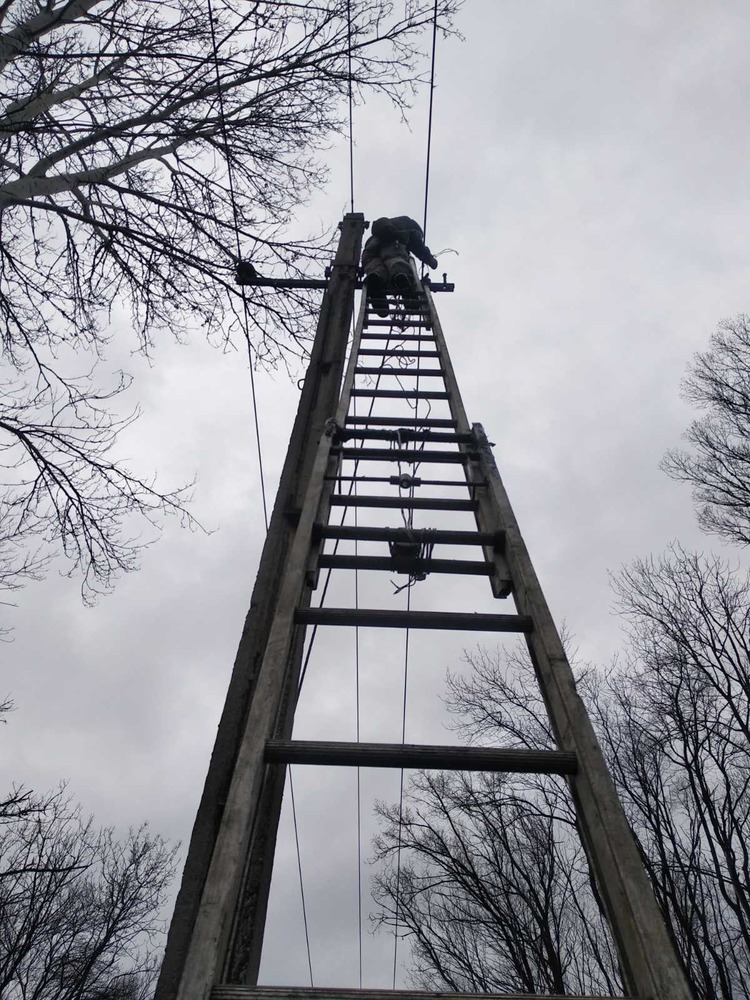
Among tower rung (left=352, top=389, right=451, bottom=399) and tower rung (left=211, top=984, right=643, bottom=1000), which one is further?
tower rung (left=352, top=389, right=451, bottom=399)

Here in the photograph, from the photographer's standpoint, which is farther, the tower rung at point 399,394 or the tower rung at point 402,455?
the tower rung at point 399,394

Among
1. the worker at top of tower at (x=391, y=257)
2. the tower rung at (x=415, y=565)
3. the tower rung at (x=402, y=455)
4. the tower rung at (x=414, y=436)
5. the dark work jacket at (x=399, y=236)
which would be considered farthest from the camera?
the dark work jacket at (x=399, y=236)

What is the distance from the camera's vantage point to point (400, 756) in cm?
165

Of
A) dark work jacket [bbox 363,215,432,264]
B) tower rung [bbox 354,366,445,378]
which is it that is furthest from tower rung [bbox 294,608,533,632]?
dark work jacket [bbox 363,215,432,264]

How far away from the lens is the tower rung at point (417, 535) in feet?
8.40

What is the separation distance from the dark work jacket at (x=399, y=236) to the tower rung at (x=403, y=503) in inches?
157

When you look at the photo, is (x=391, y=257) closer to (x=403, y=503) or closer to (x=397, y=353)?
(x=397, y=353)

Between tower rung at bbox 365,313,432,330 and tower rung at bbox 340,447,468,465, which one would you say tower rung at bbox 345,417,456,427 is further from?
tower rung at bbox 365,313,432,330

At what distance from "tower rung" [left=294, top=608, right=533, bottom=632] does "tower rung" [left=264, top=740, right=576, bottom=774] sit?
46 cm

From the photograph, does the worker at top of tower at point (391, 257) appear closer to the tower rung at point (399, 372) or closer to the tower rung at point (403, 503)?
the tower rung at point (399, 372)

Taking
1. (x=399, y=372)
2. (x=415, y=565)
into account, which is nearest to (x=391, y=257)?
(x=399, y=372)

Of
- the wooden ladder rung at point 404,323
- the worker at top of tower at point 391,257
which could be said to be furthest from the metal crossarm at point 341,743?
the worker at top of tower at point 391,257

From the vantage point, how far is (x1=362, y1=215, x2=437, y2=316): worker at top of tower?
5617mm

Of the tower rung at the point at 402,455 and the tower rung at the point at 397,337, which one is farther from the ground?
the tower rung at the point at 397,337
